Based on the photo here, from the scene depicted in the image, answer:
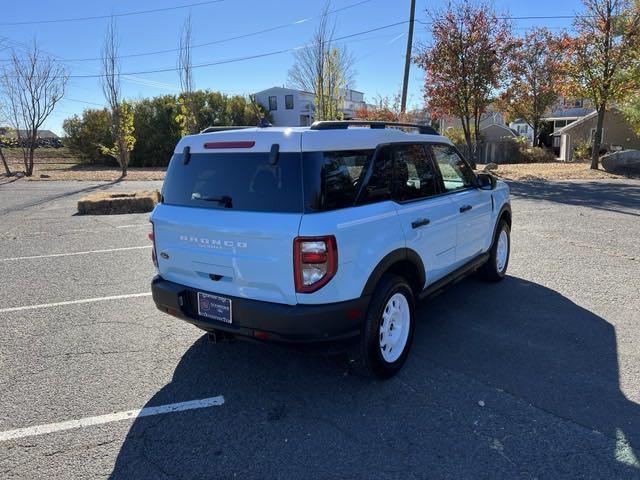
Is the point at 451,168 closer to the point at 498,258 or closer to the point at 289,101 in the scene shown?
the point at 498,258

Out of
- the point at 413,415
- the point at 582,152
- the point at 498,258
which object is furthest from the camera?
the point at 582,152

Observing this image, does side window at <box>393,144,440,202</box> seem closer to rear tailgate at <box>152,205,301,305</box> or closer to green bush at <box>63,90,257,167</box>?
rear tailgate at <box>152,205,301,305</box>

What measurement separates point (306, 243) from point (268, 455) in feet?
4.02

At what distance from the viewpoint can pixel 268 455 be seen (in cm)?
267

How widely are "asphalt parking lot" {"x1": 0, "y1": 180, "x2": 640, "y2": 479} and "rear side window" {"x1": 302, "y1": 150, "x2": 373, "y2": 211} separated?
53.4 inches

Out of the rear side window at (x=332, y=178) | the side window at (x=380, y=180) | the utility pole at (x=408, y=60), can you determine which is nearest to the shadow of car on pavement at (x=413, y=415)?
the rear side window at (x=332, y=178)

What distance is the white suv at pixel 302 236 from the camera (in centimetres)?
290

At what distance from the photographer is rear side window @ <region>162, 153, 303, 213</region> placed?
2.99m

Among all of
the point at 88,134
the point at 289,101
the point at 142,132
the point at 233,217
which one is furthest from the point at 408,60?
the point at 289,101

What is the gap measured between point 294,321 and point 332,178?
942 millimetres

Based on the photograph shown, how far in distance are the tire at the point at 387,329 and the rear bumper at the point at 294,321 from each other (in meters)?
0.13

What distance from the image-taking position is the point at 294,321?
287cm

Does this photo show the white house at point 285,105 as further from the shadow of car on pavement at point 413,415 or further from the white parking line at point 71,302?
the shadow of car on pavement at point 413,415

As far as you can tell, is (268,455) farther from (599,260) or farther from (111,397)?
(599,260)
